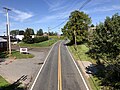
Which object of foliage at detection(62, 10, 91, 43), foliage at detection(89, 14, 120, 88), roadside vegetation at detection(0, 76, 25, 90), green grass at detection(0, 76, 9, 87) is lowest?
roadside vegetation at detection(0, 76, 25, 90)

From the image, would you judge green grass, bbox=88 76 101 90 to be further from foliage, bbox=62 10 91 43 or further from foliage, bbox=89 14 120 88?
foliage, bbox=62 10 91 43

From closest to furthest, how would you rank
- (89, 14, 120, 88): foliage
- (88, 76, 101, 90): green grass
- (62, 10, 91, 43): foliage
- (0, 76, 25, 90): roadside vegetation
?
(89, 14, 120, 88): foliage < (0, 76, 25, 90): roadside vegetation < (88, 76, 101, 90): green grass < (62, 10, 91, 43): foliage

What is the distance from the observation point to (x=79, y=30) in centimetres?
6725

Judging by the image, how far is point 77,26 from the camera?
225 feet

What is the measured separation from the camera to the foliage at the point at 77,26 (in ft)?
220

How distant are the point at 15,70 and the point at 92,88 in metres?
13.4

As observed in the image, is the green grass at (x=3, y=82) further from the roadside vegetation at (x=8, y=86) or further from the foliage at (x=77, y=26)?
the foliage at (x=77, y=26)

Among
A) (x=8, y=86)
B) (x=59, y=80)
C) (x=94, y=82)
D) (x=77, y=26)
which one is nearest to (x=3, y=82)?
(x=8, y=86)

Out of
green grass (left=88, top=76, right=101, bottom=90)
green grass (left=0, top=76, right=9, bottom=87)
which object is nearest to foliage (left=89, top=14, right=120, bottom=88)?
green grass (left=88, top=76, right=101, bottom=90)

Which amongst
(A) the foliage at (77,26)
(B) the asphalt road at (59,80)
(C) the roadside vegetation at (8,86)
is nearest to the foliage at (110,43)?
(B) the asphalt road at (59,80)

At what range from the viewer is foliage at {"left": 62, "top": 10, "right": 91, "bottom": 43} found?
2645 inches

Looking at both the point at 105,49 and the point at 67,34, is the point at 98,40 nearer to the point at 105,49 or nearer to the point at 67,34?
the point at 105,49

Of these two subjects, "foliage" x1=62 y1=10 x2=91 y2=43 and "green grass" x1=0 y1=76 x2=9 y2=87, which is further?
"foliage" x1=62 y1=10 x2=91 y2=43

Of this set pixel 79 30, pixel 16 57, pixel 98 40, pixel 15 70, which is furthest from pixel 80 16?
pixel 98 40
